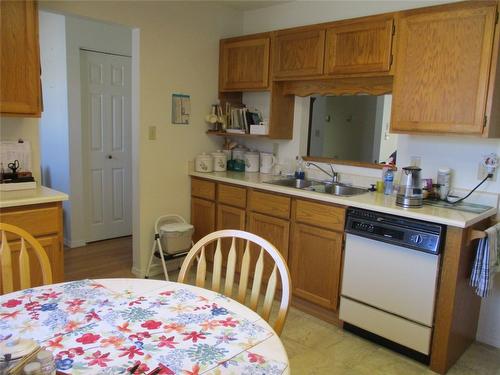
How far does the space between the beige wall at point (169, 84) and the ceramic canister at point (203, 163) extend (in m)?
0.09

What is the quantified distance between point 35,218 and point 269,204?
1.60 metres

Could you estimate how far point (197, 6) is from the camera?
3.61 metres

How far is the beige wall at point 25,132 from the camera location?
267 centimetres

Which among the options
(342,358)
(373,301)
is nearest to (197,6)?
(373,301)

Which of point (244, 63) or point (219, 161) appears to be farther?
point (219, 161)

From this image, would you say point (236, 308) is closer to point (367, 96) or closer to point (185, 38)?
point (367, 96)

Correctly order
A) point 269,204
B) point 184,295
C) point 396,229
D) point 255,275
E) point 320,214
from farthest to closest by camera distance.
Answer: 1. point 269,204
2. point 320,214
3. point 396,229
4. point 255,275
5. point 184,295

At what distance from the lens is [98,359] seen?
1.08m

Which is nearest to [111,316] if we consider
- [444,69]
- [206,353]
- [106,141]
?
[206,353]

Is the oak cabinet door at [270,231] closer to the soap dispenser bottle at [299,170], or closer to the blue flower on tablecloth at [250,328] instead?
the soap dispenser bottle at [299,170]

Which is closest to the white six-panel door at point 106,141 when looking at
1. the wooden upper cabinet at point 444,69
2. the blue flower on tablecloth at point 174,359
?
the wooden upper cabinet at point 444,69

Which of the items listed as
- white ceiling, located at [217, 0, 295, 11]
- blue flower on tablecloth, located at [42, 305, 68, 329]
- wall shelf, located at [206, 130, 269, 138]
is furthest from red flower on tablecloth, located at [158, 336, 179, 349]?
white ceiling, located at [217, 0, 295, 11]

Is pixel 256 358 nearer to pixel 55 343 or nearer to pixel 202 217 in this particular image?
pixel 55 343

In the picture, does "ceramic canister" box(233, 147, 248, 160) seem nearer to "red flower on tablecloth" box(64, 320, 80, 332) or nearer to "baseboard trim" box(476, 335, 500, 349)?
"baseboard trim" box(476, 335, 500, 349)
